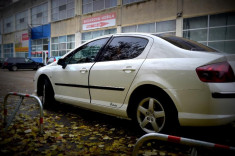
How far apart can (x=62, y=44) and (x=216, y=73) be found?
28.3 meters

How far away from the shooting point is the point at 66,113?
4.76 meters

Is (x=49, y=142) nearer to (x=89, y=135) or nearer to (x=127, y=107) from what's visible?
(x=89, y=135)

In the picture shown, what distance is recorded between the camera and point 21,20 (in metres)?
39.4

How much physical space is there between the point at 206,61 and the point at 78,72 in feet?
7.95

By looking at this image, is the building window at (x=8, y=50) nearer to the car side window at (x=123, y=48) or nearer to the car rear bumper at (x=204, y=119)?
the car side window at (x=123, y=48)

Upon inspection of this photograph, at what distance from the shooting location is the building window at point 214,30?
1427 centimetres

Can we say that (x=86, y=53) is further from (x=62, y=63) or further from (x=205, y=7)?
(x=205, y=7)

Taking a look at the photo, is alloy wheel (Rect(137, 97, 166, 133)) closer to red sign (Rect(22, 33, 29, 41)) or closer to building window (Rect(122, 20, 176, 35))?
building window (Rect(122, 20, 176, 35))

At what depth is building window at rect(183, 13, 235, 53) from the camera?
14.3m

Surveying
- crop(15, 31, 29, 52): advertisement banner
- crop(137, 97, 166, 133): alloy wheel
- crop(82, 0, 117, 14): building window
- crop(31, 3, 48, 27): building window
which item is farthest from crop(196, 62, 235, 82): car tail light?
crop(15, 31, 29, 52): advertisement banner

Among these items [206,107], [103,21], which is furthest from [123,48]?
[103,21]

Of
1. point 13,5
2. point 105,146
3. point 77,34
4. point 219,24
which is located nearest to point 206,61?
point 105,146

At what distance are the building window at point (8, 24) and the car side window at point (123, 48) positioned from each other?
148 ft

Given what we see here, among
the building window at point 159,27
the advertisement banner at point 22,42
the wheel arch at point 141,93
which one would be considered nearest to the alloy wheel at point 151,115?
the wheel arch at point 141,93
